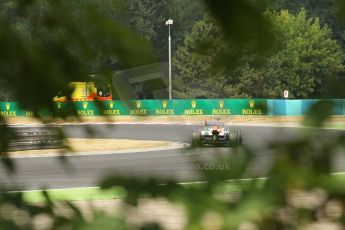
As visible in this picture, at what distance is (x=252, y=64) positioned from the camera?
90 centimetres

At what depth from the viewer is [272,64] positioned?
895mm

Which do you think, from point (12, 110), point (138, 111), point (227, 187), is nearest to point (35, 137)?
point (12, 110)

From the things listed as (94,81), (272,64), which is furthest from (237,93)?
(94,81)

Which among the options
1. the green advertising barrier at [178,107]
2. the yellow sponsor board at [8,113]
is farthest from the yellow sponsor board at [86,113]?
the yellow sponsor board at [8,113]

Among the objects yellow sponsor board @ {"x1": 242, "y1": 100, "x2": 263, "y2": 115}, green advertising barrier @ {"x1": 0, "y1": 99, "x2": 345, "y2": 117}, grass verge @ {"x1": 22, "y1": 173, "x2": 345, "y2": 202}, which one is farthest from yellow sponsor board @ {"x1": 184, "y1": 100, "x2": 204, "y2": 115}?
grass verge @ {"x1": 22, "y1": 173, "x2": 345, "y2": 202}

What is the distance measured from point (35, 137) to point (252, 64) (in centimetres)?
41

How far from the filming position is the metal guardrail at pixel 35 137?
1.06 meters

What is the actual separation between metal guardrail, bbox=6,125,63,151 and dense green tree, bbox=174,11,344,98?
0.26 m

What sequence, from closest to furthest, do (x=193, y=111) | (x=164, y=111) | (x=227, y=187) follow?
(x=227, y=187)
(x=164, y=111)
(x=193, y=111)

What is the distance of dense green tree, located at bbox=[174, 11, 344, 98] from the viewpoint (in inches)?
35.1

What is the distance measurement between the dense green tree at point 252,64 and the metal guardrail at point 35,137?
26 cm

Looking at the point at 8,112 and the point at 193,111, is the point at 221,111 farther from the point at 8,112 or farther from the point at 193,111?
the point at 8,112

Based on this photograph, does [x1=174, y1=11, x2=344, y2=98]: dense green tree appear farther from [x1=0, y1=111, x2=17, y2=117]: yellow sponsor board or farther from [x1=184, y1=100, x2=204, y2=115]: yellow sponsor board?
[x1=0, y1=111, x2=17, y2=117]: yellow sponsor board

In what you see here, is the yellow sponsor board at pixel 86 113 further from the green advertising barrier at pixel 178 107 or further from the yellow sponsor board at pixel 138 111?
the yellow sponsor board at pixel 138 111
